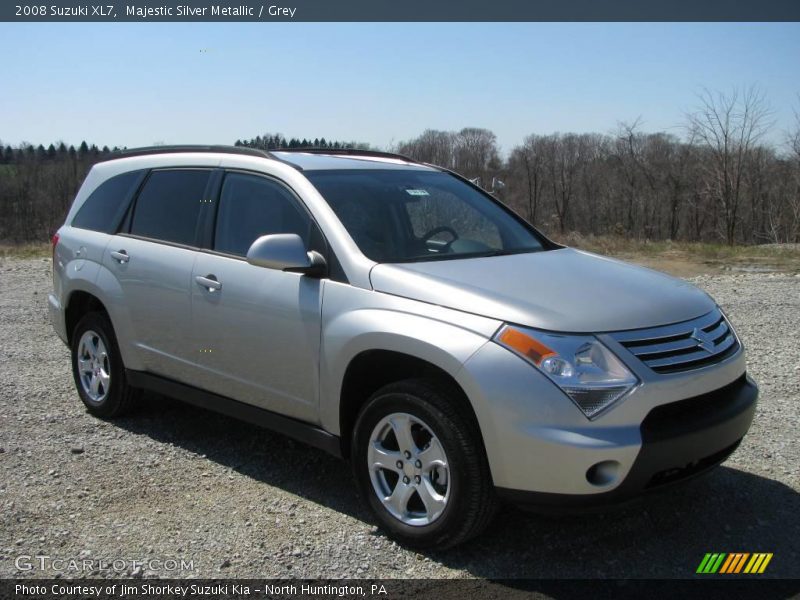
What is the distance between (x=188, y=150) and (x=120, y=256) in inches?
33.8

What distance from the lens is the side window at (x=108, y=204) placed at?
540cm

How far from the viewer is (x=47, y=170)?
215 ft

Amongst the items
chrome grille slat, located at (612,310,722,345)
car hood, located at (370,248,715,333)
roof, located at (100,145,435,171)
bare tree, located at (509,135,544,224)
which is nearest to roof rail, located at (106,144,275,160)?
roof, located at (100,145,435,171)

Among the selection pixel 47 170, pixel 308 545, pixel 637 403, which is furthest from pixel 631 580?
pixel 47 170

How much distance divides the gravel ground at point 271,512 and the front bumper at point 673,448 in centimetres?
41

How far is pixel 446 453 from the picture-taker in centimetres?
327

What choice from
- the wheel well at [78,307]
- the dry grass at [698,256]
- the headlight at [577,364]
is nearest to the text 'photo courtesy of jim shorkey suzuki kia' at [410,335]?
the headlight at [577,364]

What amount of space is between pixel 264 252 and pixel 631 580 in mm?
2290

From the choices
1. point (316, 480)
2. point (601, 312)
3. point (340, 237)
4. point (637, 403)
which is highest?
point (340, 237)

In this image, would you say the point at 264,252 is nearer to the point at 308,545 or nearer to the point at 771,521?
the point at 308,545

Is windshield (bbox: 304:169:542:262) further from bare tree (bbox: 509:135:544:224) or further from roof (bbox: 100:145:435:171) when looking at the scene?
bare tree (bbox: 509:135:544:224)

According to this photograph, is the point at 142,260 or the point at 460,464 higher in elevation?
the point at 142,260

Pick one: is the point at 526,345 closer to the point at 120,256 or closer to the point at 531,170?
the point at 120,256

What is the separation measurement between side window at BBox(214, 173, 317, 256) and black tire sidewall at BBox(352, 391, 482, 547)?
1063 millimetres
